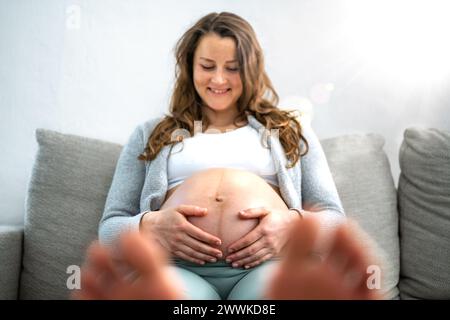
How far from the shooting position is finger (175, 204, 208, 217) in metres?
0.70

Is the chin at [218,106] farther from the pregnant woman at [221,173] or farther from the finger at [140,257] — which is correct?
the finger at [140,257]

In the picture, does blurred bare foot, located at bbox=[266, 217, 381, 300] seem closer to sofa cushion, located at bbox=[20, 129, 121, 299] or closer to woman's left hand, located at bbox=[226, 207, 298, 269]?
woman's left hand, located at bbox=[226, 207, 298, 269]

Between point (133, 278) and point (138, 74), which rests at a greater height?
point (138, 74)

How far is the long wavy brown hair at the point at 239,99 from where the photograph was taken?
2.86 ft

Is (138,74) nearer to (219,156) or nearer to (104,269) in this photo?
(219,156)

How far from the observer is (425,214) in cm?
103

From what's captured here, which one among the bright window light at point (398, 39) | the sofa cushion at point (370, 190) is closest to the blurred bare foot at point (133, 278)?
the sofa cushion at point (370, 190)

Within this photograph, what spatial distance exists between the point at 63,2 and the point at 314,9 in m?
0.58

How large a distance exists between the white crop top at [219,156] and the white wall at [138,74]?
1.06 ft

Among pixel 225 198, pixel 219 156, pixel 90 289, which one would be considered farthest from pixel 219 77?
pixel 90 289

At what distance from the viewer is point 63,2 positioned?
3.46 feet

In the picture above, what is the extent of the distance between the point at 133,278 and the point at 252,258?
0.25 meters
